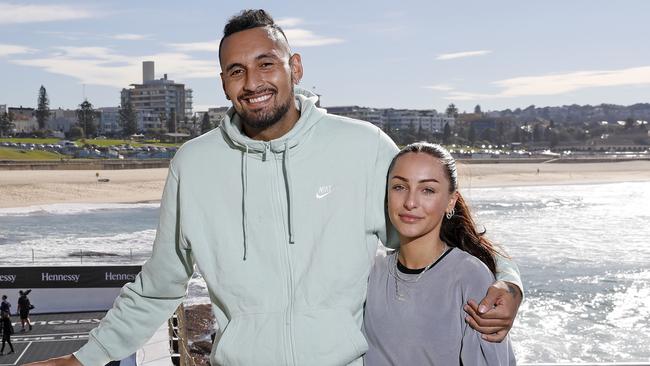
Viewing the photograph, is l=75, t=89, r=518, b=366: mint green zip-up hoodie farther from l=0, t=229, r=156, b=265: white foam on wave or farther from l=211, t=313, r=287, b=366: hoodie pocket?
l=0, t=229, r=156, b=265: white foam on wave

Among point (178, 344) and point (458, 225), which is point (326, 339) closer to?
point (458, 225)

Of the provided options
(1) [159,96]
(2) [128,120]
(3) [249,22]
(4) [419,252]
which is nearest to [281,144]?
(3) [249,22]

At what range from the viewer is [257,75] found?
188cm

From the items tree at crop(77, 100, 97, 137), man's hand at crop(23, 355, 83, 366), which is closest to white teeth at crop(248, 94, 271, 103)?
man's hand at crop(23, 355, 83, 366)

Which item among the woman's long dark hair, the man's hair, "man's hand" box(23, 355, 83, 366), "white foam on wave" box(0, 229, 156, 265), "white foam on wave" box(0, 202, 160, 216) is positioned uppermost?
the man's hair

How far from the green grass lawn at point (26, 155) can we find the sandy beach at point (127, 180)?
12785 millimetres

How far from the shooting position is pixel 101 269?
38.8 feet

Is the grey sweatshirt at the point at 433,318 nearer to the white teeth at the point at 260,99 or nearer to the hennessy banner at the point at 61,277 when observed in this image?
the white teeth at the point at 260,99

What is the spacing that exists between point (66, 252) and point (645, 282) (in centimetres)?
1414

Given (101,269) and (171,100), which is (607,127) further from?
(101,269)

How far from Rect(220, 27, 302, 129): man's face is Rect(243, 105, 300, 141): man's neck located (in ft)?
0.04

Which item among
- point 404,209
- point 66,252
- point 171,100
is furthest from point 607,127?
point 404,209

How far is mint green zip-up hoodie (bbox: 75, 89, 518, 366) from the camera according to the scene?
188cm

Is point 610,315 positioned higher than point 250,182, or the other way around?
point 250,182
